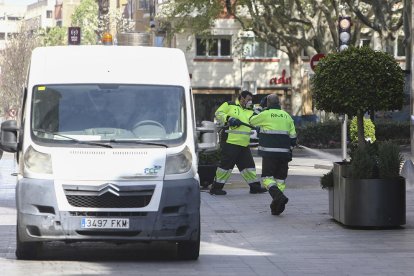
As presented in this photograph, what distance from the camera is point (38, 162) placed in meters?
12.4

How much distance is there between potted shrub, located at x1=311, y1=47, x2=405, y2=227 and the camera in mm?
15789

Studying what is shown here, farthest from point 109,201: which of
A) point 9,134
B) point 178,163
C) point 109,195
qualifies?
point 9,134

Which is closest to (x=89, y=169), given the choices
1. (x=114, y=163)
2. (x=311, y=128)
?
(x=114, y=163)

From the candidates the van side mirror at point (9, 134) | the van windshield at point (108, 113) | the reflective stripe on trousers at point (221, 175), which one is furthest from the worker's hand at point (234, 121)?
the van side mirror at point (9, 134)

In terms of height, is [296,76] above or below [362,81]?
below

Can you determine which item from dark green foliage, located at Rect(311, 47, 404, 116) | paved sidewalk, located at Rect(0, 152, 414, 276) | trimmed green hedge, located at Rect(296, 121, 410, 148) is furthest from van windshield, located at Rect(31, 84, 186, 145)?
trimmed green hedge, located at Rect(296, 121, 410, 148)

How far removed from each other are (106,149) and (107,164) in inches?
7.1

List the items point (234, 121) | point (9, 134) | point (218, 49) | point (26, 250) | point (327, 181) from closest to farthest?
point (26, 250)
point (9, 134)
point (327, 181)
point (234, 121)
point (218, 49)

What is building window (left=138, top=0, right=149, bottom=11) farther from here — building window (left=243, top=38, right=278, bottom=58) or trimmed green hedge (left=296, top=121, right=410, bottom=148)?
trimmed green hedge (left=296, top=121, right=410, bottom=148)

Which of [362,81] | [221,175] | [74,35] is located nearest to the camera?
[362,81]

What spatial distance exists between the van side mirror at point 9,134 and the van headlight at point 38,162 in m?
0.44

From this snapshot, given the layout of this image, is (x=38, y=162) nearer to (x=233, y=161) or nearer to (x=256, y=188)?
(x=233, y=161)

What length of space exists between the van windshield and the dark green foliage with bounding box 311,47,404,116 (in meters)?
4.11

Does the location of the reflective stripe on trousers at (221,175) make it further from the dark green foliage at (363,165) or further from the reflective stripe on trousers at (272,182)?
the dark green foliage at (363,165)
